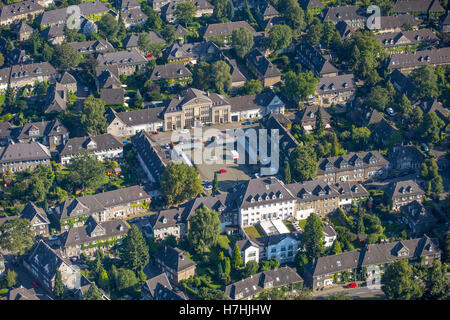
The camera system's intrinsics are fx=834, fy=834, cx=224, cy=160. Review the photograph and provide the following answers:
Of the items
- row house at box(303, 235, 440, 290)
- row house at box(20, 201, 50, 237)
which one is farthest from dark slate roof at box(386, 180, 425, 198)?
row house at box(20, 201, 50, 237)

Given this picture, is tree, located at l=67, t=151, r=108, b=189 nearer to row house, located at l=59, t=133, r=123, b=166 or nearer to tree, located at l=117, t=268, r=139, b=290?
row house, located at l=59, t=133, r=123, b=166

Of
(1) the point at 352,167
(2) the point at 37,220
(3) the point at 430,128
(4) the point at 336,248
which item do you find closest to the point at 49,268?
(2) the point at 37,220

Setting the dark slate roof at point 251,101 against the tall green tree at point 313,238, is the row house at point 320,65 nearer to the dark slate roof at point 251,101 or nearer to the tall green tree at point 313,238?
the dark slate roof at point 251,101

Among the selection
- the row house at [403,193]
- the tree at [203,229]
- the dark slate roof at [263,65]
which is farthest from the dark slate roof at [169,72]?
the row house at [403,193]

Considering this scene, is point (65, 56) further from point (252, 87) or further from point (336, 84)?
point (336, 84)

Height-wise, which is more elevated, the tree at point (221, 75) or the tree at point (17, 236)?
the tree at point (221, 75)
